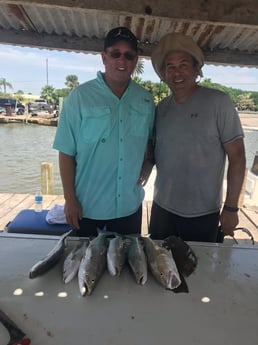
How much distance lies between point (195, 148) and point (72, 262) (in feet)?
3.67

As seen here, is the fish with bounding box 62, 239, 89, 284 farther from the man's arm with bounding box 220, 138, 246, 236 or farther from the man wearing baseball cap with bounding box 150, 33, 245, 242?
the man's arm with bounding box 220, 138, 246, 236

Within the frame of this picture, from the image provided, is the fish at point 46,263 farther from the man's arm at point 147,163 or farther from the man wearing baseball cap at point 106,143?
the man's arm at point 147,163

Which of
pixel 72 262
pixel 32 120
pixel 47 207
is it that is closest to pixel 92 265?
pixel 72 262

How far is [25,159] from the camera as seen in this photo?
17656mm

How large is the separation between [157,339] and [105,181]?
1.12m

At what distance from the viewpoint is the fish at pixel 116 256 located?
1383 mm

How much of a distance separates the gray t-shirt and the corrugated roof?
53 centimetres

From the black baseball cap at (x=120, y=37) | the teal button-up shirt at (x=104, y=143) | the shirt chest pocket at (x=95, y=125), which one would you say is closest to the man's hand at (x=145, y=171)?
the teal button-up shirt at (x=104, y=143)

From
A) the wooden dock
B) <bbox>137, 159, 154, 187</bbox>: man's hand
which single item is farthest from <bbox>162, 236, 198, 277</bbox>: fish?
the wooden dock

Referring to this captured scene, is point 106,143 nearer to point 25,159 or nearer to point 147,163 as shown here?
point 147,163

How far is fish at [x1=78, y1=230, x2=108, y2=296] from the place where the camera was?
1253mm

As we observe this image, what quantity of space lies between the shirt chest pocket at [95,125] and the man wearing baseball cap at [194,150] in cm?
44

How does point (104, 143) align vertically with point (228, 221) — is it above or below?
above

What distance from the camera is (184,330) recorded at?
1.08 meters
